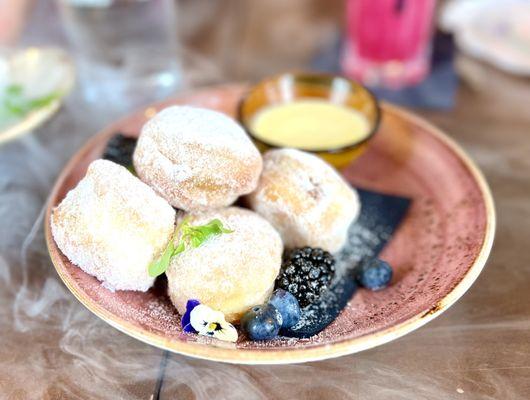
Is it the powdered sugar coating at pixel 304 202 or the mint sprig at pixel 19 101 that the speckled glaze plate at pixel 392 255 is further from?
the mint sprig at pixel 19 101

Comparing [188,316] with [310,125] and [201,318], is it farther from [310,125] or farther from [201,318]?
[310,125]

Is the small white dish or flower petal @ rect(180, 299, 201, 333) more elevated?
the small white dish

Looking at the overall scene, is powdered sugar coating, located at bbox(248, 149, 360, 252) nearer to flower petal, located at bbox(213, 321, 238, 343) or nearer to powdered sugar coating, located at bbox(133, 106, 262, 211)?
powdered sugar coating, located at bbox(133, 106, 262, 211)

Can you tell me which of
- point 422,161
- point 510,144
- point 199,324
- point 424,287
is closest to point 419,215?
point 422,161

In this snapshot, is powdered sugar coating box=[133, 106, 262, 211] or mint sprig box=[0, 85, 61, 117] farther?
mint sprig box=[0, 85, 61, 117]

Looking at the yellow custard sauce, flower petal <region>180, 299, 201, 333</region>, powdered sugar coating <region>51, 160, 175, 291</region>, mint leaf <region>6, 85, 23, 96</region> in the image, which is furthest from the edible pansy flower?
mint leaf <region>6, 85, 23, 96</region>

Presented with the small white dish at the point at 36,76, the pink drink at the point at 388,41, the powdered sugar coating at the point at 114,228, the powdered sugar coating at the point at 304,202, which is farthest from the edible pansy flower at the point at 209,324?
the pink drink at the point at 388,41

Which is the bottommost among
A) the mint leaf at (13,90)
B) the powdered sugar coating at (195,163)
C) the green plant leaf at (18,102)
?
the green plant leaf at (18,102)
